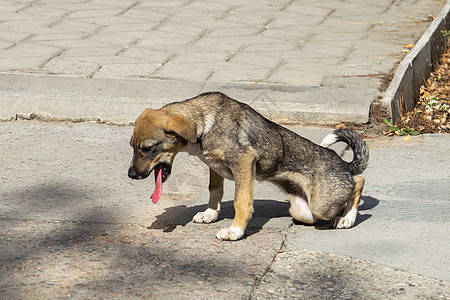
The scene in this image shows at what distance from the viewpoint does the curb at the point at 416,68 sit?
746cm

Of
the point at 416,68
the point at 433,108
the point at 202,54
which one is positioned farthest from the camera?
the point at 202,54

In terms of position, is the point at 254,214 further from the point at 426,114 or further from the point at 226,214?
the point at 426,114

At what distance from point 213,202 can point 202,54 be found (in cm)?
392

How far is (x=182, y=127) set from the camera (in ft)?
14.6

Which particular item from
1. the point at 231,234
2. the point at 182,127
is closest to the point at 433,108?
the point at 231,234

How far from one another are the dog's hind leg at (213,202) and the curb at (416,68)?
108 inches

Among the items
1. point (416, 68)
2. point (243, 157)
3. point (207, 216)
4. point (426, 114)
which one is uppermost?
point (243, 157)

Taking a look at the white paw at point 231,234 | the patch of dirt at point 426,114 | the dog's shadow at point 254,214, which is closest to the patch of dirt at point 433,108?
the patch of dirt at point 426,114

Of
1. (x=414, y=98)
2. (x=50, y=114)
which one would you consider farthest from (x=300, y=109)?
(x=50, y=114)

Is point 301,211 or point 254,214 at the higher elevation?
point 301,211

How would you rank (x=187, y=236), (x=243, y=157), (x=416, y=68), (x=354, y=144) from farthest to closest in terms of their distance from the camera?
A: (x=416, y=68), (x=354, y=144), (x=187, y=236), (x=243, y=157)

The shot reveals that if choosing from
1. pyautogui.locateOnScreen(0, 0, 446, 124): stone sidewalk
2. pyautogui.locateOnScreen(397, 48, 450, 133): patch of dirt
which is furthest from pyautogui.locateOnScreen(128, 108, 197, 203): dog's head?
pyautogui.locateOnScreen(397, 48, 450, 133): patch of dirt

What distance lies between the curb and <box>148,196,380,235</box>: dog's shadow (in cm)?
214

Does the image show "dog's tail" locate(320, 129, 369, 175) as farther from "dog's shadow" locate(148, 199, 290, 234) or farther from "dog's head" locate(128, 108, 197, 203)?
"dog's head" locate(128, 108, 197, 203)
